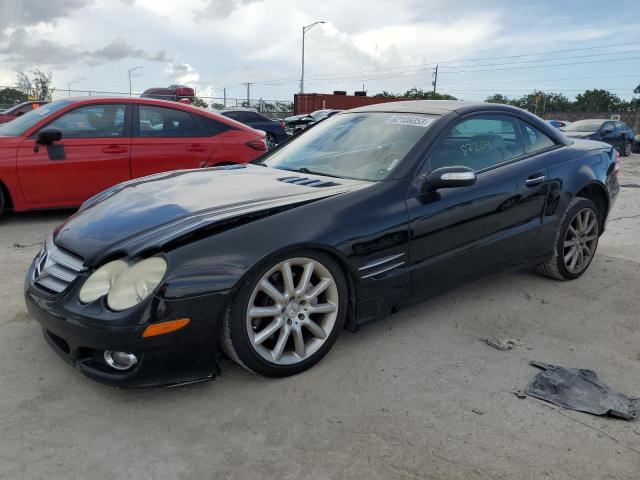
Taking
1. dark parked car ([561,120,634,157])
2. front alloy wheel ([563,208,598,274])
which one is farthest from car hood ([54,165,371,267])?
dark parked car ([561,120,634,157])

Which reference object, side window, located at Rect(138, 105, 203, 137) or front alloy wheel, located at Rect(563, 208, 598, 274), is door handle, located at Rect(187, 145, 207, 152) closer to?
side window, located at Rect(138, 105, 203, 137)

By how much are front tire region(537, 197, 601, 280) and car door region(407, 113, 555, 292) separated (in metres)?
0.40

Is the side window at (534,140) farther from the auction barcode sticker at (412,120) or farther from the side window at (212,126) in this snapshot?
the side window at (212,126)

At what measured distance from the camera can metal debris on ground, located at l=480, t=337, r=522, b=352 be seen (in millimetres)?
3293

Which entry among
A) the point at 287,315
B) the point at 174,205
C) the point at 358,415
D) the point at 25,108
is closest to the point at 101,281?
the point at 174,205

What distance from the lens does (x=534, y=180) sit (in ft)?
12.8

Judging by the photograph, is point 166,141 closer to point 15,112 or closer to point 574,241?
point 574,241

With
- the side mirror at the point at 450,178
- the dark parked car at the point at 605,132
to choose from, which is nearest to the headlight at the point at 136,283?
the side mirror at the point at 450,178

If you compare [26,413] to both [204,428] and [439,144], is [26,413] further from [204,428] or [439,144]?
[439,144]

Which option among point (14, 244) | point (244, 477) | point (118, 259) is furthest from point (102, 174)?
point (244, 477)

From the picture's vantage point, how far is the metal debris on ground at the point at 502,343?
3293mm

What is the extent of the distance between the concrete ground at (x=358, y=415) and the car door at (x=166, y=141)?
120 inches

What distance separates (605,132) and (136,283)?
17.4 meters

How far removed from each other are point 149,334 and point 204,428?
0.48 metres
